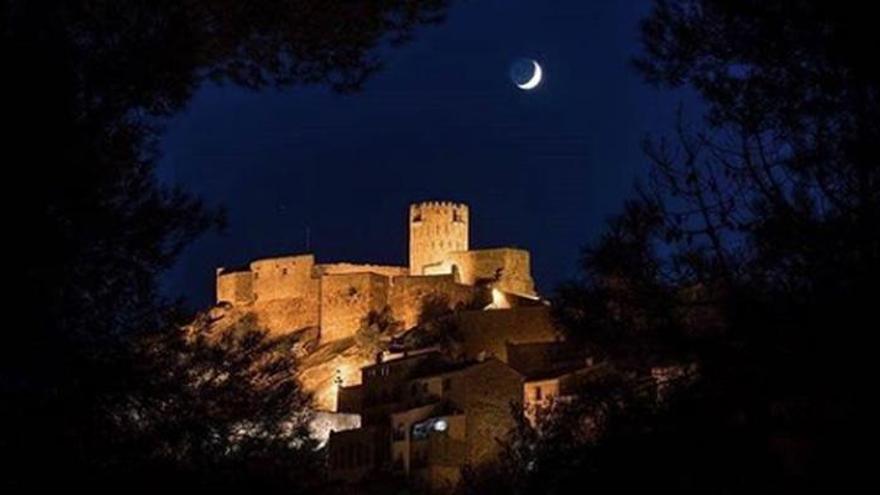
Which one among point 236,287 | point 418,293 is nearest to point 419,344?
point 418,293

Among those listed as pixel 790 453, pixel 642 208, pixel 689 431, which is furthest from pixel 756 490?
pixel 642 208

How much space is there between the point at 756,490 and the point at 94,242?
4.55 metres

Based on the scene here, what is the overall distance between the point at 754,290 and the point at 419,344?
135ft

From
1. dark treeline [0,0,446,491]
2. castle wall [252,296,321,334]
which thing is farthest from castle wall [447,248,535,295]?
dark treeline [0,0,446,491]

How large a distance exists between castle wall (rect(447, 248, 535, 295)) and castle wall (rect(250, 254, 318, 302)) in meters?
6.76

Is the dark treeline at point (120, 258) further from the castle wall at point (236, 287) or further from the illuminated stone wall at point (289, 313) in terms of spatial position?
the castle wall at point (236, 287)

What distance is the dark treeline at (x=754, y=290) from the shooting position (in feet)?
25.8

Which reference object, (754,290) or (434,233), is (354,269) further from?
(754,290)

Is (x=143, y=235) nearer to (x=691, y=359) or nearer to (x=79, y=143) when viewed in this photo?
(x=79, y=143)

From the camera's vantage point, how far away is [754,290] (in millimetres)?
8898

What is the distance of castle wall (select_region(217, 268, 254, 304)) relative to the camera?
64.3 metres

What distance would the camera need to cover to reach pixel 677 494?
8492 mm

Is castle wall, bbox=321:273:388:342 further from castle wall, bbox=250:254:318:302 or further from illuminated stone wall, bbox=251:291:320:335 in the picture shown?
castle wall, bbox=250:254:318:302

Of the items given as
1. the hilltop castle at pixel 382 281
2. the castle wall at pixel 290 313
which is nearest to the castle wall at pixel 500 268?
the hilltop castle at pixel 382 281
